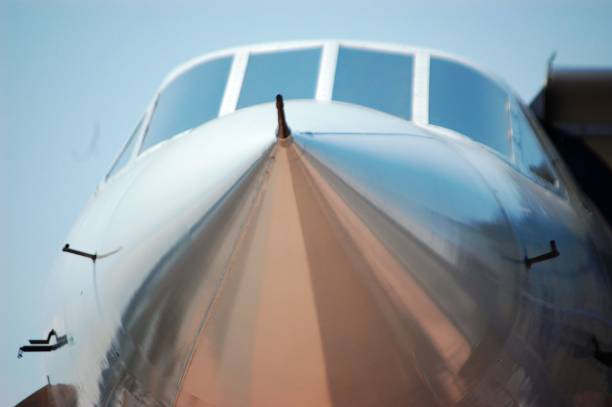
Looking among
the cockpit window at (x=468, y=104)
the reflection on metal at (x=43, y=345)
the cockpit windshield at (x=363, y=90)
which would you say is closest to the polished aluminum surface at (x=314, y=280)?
the reflection on metal at (x=43, y=345)

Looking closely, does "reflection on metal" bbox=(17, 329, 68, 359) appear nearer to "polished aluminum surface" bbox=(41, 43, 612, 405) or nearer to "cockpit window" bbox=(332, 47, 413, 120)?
"polished aluminum surface" bbox=(41, 43, 612, 405)

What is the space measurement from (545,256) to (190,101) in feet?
10.6

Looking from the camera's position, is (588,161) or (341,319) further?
(588,161)

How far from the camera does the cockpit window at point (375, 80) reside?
235 inches

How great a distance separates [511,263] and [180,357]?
153cm

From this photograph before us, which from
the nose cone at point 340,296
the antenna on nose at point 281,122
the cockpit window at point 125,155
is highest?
the cockpit window at point 125,155

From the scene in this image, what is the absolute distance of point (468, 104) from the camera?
6141 millimetres

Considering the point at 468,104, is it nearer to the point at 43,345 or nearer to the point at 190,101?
the point at 190,101

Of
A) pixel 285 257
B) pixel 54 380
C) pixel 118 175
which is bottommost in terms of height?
pixel 54 380

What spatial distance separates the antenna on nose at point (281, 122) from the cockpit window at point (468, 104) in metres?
2.68

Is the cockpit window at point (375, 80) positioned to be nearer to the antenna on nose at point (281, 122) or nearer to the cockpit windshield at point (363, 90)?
the cockpit windshield at point (363, 90)

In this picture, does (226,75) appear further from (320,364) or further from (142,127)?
(320,364)

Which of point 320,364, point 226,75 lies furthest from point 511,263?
point 226,75

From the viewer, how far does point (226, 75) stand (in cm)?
661
